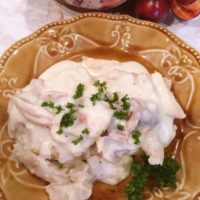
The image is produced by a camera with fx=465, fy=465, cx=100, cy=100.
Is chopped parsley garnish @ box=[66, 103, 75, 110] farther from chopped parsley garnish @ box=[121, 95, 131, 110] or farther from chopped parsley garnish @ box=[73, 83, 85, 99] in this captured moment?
chopped parsley garnish @ box=[121, 95, 131, 110]

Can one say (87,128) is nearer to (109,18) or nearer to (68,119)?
(68,119)

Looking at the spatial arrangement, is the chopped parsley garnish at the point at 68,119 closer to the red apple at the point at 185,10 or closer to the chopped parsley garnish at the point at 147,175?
the chopped parsley garnish at the point at 147,175

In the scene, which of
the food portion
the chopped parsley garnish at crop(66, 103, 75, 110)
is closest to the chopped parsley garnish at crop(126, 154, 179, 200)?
the food portion

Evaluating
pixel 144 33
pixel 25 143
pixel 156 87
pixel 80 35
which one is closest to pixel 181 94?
pixel 156 87

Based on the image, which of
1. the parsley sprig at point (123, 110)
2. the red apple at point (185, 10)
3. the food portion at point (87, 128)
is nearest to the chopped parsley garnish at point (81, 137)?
the food portion at point (87, 128)

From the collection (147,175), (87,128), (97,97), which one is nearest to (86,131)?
(87,128)

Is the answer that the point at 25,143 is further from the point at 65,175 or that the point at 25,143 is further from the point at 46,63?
the point at 46,63

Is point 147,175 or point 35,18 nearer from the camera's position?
point 147,175
